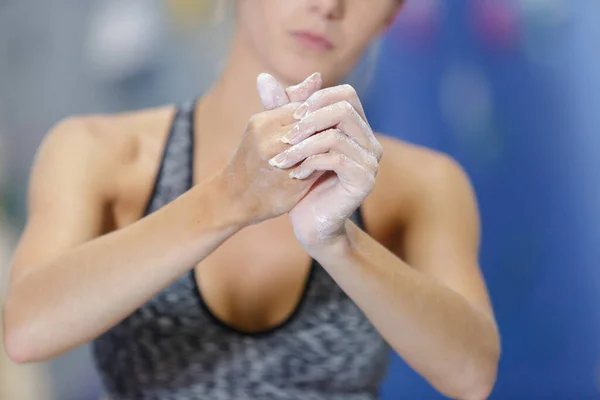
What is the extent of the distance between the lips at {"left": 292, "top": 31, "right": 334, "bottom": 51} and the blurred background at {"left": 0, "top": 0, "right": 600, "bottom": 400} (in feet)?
1.08

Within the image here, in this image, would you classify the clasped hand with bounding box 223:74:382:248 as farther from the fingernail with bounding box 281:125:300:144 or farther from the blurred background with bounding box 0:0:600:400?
the blurred background with bounding box 0:0:600:400

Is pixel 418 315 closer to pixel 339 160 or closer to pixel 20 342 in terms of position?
pixel 339 160

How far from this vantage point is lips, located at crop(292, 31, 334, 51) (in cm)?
67

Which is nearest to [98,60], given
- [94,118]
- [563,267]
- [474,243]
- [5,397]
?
[94,118]

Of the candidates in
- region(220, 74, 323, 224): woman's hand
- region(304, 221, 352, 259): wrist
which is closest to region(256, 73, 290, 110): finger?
region(220, 74, 323, 224): woman's hand

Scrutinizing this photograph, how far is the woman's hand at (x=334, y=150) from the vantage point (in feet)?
1.59

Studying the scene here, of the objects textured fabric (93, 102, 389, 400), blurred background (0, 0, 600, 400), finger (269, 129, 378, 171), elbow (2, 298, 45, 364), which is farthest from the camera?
blurred background (0, 0, 600, 400)

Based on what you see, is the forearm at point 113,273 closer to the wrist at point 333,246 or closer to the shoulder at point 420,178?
the wrist at point 333,246

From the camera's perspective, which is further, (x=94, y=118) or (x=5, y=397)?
(x=5, y=397)

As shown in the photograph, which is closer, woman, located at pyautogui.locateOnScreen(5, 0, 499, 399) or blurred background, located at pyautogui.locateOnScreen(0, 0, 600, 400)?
woman, located at pyautogui.locateOnScreen(5, 0, 499, 399)

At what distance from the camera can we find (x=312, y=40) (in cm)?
68

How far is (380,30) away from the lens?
76 cm

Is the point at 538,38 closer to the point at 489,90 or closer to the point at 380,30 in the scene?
the point at 489,90

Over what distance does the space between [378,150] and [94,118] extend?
1.27 feet
